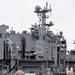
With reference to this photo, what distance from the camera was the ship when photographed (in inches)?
2325

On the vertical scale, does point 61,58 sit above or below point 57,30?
below

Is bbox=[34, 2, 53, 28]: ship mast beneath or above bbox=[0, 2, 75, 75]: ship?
above

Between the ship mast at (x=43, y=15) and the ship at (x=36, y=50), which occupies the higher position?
the ship mast at (x=43, y=15)

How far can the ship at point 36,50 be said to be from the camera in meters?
59.1

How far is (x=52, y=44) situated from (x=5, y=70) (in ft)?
39.2

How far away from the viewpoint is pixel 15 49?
6016 centimetres

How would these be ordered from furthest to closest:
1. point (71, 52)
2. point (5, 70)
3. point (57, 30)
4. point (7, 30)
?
point (71, 52) < point (57, 30) < point (7, 30) < point (5, 70)

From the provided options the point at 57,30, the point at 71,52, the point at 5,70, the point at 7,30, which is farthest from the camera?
the point at 71,52

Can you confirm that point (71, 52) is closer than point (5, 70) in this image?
No

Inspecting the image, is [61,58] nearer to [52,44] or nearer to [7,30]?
[52,44]

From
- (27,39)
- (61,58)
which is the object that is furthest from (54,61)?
(27,39)

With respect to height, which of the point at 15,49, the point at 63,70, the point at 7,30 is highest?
the point at 7,30

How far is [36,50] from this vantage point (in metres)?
62.1

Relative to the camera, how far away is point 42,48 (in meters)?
63.2
